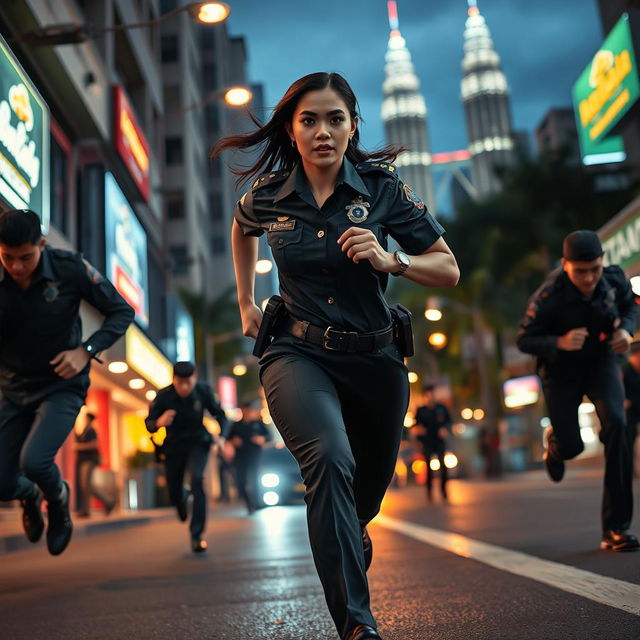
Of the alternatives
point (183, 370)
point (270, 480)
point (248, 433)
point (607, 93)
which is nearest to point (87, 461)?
point (248, 433)

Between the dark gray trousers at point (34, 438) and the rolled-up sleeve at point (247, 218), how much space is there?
222 centimetres

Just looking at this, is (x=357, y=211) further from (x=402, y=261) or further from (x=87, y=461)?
(x=87, y=461)

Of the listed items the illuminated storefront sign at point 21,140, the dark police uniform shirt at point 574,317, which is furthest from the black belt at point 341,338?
the illuminated storefront sign at point 21,140

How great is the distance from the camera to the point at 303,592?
5.02 metres

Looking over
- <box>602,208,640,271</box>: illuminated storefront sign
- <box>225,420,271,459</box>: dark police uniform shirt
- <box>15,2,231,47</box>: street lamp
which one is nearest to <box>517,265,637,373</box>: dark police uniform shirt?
<box>15,2,231,47</box>: street lamp

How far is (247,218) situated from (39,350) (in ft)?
7.20

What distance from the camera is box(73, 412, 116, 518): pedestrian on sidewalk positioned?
55.9 ft

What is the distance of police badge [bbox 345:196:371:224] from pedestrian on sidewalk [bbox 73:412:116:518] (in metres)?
13.8

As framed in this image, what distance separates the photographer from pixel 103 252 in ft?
69.2

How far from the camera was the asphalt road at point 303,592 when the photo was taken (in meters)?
3.66

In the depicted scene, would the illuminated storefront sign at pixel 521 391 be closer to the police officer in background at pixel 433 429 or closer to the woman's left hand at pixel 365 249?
the police officer in background at pixel 433 429

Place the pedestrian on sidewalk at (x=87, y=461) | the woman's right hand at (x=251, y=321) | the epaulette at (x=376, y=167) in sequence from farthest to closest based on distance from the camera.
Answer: the pedestrian on sidewalk at (x=87, y=461) < the woman's right hand at (x=251, y=321) < the epaulette at (x=376, y=167)

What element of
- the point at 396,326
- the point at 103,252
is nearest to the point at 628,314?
the point at 396,326

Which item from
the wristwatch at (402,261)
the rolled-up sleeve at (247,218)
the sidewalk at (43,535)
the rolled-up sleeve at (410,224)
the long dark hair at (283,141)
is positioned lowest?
the sidewalk at (43,535)
